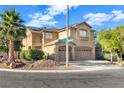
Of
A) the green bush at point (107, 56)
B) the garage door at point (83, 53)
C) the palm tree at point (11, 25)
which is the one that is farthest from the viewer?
the green bush at point (107, 56)

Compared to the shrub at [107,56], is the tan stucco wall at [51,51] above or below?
above

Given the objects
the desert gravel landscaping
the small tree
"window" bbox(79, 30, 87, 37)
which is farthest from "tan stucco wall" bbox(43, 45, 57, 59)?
the desert gravel landscaping

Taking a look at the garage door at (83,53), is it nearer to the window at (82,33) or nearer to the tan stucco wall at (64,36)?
the tan stucco wall at (64,36)

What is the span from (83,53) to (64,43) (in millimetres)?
3831

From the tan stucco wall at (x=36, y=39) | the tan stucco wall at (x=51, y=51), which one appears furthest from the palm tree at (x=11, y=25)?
the tan stucco wall at (x=36, y=39)

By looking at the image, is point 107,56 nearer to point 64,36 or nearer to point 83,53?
point 83,53

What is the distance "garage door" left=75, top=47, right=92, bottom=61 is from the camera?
32.5 metres

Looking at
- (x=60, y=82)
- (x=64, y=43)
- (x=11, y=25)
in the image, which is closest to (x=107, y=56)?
(x=64, y=43)

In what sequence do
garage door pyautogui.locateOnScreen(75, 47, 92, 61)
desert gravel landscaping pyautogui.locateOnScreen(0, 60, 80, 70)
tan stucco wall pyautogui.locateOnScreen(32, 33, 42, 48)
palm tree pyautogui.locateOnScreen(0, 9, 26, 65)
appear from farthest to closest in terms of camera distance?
tan stucco wall pyautogui.locateOnScreen(32, 33, 42, 48) < garage door pyautogui.locateOnScreen(75, 47, 92, 61) < palm tree pyautogui.locateOnScreen(0, 9, 26, 65) < desert gravel landscaping pyautogui.locateOnScreen(0, 60, 80, 70)

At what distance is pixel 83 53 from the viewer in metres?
33.1

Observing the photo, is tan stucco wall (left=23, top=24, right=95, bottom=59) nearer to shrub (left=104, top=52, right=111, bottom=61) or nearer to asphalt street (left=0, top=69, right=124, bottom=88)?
shrub (left=104, top=52, right=111, bottom=61)

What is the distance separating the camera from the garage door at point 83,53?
107 feet
